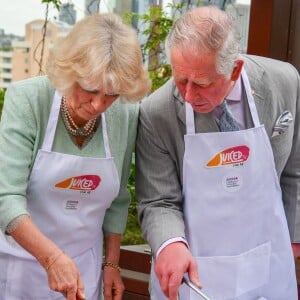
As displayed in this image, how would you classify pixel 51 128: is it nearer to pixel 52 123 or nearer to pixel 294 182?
pixel 52 123

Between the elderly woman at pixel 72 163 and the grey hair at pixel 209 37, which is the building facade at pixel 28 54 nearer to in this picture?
the elderly woman at pixel 72 163

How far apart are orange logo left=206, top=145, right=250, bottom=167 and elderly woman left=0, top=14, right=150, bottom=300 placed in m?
0.25

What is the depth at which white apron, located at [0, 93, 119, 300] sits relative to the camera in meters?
2.17

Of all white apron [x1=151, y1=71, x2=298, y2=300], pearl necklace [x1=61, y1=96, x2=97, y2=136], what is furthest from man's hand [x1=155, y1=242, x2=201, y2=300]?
pearl necklace [x1=61, y1=96, x2=97, y2=136]

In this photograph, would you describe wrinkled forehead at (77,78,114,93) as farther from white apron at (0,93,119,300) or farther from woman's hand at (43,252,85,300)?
woman's hand at (43,252,85,300)

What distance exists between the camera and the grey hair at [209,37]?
205 centimetres

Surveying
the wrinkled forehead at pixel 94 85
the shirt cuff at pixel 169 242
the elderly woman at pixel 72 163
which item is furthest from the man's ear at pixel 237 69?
the shirt cuff at pixel 169 242

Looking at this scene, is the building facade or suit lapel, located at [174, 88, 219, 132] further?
the building facade

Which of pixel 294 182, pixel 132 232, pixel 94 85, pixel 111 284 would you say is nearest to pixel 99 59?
pixel 94 85

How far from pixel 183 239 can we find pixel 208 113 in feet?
1.22

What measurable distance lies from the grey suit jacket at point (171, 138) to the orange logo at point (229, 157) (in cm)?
8

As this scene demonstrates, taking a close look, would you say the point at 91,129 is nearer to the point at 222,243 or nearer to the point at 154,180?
the point at 154,180

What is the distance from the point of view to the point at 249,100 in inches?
91.4

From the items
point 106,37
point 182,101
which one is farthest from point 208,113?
point 106,37
